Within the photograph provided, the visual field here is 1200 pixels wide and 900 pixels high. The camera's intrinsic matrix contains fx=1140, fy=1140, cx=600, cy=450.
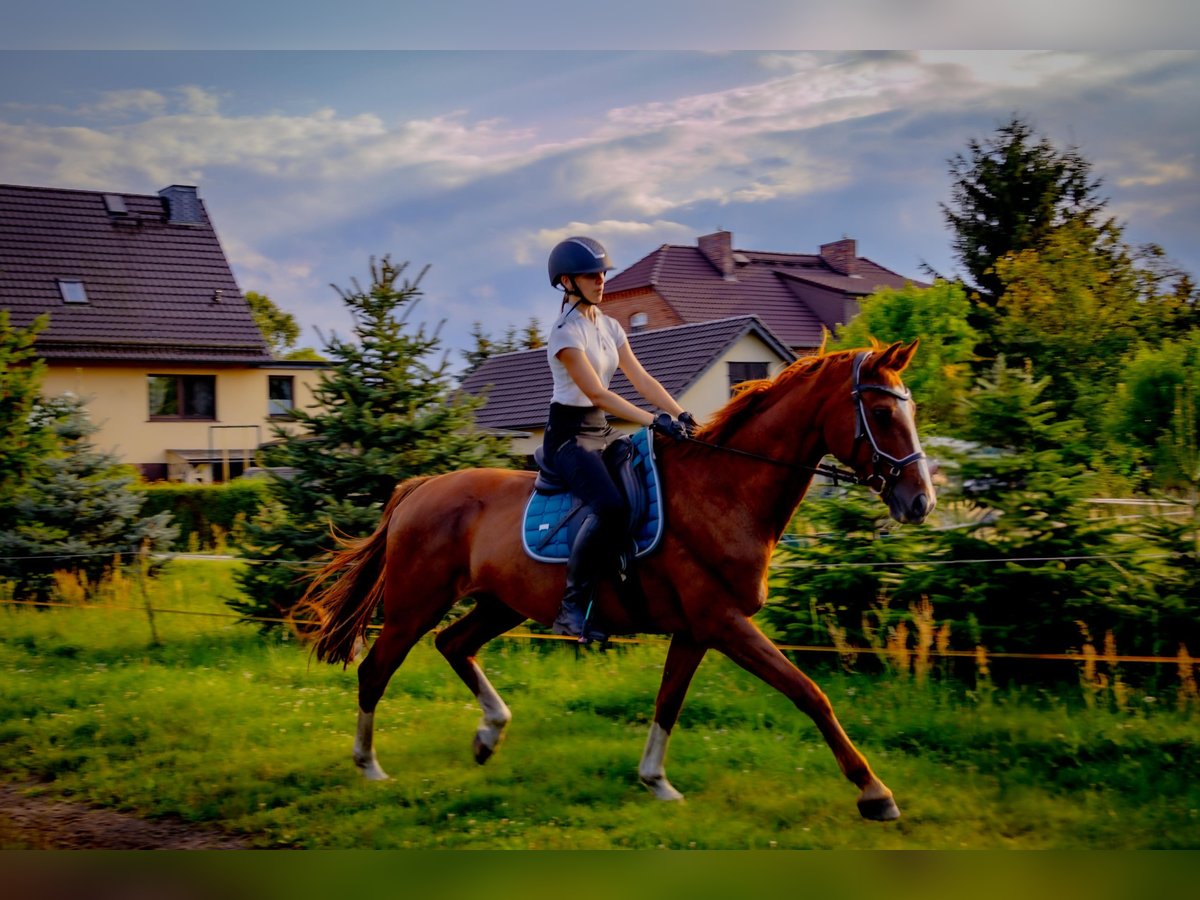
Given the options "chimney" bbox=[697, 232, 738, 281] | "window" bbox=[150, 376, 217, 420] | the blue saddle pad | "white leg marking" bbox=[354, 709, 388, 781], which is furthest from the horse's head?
"chimney" bbox=[697, 232, 738, 281]

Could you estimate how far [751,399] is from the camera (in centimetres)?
525

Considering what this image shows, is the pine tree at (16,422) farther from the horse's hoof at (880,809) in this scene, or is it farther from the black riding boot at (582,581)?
the horse's hoof at (880,809)

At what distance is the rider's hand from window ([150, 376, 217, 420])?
744 inches

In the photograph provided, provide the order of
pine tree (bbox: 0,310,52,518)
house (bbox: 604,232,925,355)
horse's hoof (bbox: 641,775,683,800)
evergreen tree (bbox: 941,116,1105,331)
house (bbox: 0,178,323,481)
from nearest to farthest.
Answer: horse's hoof (bbox: 641,775,683,800) → pine tree (bbox: 0,310,52,518) → evergreen tree (bbox: 941,116,1105,331) → house (bbox: 0,178,323,481) → house (bbox: 604,232,925,355)

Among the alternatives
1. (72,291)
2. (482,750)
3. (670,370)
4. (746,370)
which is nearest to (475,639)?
(482,750)

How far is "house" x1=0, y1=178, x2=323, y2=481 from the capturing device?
1919 cm

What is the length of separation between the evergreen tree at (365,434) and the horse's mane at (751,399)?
3796 mm

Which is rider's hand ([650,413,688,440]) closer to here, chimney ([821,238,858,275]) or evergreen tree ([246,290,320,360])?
evergreen tree ([246,290,320,360])

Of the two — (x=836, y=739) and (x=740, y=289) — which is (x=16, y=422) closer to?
(x=836, y=739)

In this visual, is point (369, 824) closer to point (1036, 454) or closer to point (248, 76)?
point (1036, 454)

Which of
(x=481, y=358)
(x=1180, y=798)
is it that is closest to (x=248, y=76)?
(x=1180, y=798)

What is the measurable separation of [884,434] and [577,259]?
5.46 feet

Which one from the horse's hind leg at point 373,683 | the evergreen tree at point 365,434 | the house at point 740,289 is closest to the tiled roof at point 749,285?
the house at point 740,289

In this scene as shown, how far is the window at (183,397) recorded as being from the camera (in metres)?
22.0
